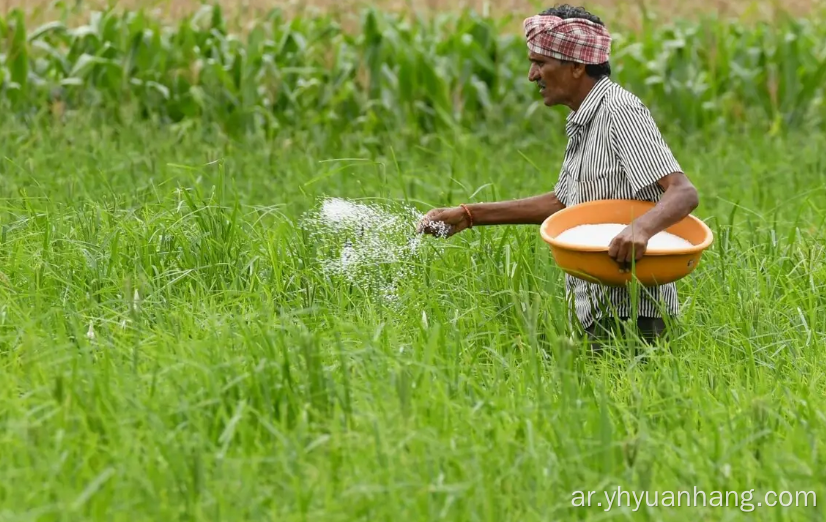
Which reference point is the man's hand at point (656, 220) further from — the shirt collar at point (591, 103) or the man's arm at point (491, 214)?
the man's arm at point (491, 214)

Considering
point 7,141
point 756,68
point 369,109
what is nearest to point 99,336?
point 7,141

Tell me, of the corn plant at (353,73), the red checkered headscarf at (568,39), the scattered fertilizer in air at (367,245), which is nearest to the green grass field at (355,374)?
the scattered fertilizer in air at (367,245)

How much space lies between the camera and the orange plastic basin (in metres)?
3.58

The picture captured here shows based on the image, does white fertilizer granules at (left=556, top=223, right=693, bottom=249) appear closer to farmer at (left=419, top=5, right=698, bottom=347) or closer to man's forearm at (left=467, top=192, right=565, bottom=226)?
farmer at (left=419, top=5, right=698, bottom=347)

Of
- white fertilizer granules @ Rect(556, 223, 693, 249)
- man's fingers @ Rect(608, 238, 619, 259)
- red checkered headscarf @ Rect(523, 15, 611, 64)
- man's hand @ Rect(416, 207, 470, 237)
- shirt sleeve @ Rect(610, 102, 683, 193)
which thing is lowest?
man's hand @ Rect(416, 207, 470, 237)

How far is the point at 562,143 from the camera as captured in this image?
25.5 ft

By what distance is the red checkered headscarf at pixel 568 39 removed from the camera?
3.80 meters

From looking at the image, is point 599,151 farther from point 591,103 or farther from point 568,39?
point 568,39

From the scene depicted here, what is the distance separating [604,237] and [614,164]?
9.7 inches

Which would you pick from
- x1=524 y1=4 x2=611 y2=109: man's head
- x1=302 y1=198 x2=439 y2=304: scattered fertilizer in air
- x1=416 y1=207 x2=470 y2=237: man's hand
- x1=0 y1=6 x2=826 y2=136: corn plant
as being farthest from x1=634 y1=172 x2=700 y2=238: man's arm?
x1=0 y1=6 x2=826 y2=136: corn plant

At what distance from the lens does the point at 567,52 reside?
3838 mm

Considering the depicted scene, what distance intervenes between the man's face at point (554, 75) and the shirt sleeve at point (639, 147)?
202 millimetres

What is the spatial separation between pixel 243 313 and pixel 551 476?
4.68ft

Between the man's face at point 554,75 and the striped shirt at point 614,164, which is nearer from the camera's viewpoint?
the striped shirt at point 614,164
